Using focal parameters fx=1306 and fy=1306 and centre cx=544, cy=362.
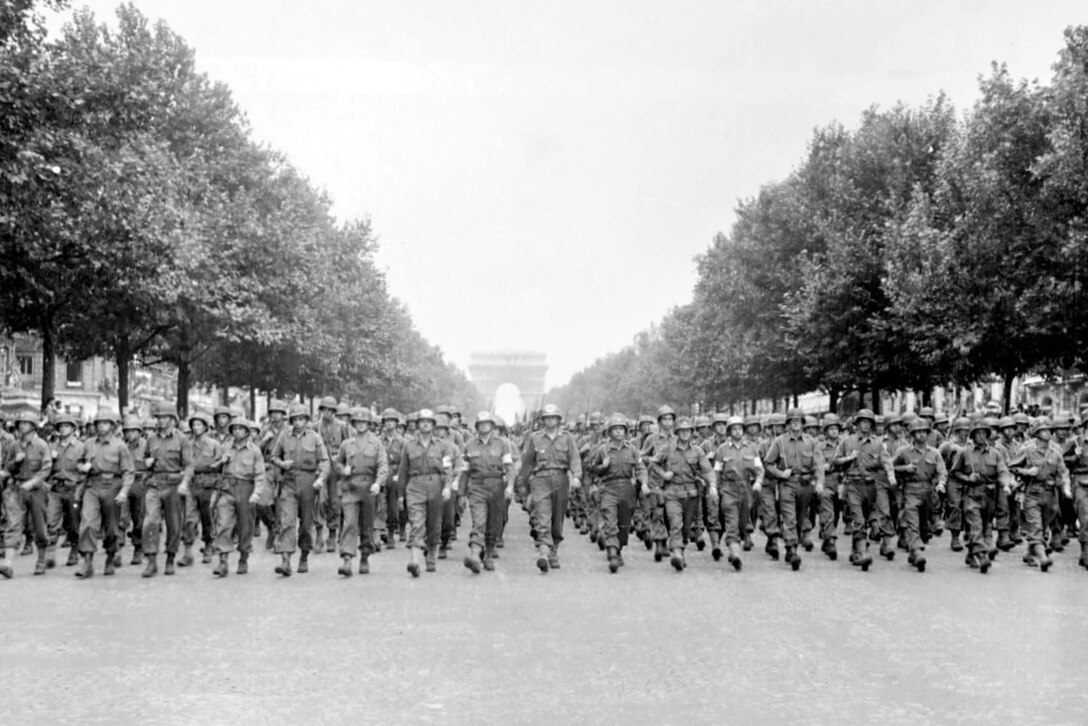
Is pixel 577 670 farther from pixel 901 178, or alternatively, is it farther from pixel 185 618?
pixel 901 178

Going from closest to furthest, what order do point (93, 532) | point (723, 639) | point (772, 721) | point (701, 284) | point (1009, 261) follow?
point (772, 721)
point (723, 639)
point (93, 532)
point (1009, 261)
point (701, 284)

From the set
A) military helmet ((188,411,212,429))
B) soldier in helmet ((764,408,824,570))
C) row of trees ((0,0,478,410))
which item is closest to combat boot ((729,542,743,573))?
soldier in helmet ((764,408,824,570))

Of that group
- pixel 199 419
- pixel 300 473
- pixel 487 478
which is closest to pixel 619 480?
pixel 487 478

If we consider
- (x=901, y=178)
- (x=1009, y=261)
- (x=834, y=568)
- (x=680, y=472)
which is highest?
(x=901, y=178)

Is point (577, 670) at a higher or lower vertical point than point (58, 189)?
lower

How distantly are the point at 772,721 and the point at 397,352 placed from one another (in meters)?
57.8

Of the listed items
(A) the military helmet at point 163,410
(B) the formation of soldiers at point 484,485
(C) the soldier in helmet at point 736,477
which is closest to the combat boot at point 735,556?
(B) the formation of soldiers at point 484,485

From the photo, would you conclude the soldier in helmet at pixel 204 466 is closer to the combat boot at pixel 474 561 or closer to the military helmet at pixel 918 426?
the combat boot at pixel 474 561

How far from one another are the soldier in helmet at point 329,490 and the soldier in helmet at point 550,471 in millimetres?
3039

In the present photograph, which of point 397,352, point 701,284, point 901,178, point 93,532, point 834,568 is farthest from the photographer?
point 397,352

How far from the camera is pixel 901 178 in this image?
3516cm

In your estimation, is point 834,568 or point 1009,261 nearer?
point 834,568

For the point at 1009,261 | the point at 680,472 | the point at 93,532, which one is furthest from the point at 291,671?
the point at 1009,261

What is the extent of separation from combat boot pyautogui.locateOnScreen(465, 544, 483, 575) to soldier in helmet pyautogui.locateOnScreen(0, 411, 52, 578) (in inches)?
187
